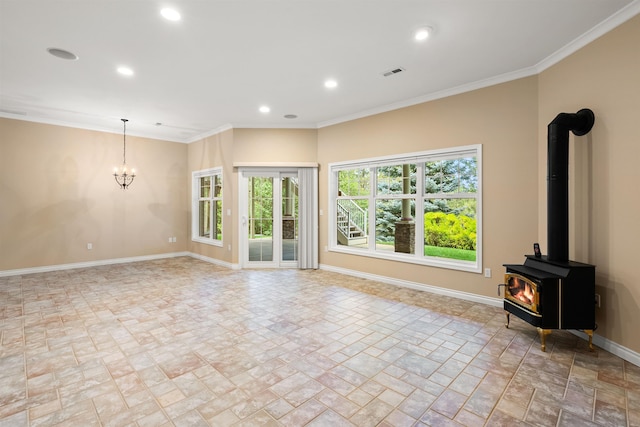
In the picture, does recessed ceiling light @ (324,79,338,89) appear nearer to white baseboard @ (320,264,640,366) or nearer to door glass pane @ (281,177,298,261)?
door glass pane @ (281,177,298,261)

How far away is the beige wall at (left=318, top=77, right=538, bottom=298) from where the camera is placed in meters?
3.79

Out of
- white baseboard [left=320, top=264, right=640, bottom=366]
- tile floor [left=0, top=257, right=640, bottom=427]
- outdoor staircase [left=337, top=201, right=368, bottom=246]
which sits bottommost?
tile floor [left=0, top=257, right=640, bottom=427]

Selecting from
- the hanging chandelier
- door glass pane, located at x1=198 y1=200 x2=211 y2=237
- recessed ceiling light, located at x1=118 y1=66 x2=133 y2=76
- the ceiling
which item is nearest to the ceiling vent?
the ceiling

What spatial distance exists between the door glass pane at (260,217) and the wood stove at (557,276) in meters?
4.49

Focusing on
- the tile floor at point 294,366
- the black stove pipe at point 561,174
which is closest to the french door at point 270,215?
the tile floor at point 294,366

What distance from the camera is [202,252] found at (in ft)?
24.6

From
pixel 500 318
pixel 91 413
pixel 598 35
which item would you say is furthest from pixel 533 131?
pixel 91 413

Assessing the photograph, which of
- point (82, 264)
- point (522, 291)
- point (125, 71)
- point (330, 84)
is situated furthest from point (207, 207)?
point (522, 291)

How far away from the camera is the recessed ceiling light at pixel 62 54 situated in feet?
11.0

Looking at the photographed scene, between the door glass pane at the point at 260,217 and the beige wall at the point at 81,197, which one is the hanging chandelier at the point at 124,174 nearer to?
the beige wall at the point at 81,197

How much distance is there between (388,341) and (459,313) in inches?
51.0

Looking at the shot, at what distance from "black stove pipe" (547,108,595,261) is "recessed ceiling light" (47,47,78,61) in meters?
5.29

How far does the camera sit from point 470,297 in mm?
4254

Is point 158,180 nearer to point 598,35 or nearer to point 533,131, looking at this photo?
point 533,131
